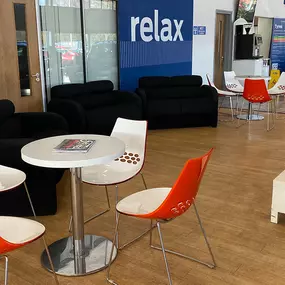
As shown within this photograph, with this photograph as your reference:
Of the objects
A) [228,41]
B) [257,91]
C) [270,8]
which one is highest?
[270,8]

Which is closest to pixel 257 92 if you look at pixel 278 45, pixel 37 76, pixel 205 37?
pixel 205 37

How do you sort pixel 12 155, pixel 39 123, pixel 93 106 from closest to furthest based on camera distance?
pixel 12 155 → pixel 39 123 → pixel 93 106

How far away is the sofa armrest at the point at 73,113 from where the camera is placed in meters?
5.61

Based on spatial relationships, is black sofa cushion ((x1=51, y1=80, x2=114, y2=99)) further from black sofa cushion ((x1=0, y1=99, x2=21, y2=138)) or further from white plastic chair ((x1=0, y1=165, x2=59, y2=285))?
white plastic chair ((x1=0, y1=165, x2=59, y2=285))

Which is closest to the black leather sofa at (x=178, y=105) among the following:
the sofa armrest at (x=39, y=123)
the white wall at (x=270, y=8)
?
the sofa armrest at (x=39, y=123)

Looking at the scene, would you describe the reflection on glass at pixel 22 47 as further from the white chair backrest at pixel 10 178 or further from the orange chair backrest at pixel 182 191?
the orange chair backrest at pixel 182 191

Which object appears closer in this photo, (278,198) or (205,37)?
(278,198)

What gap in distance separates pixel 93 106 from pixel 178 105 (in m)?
1.53

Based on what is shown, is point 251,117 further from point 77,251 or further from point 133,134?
point 77,251

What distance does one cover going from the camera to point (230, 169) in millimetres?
4672

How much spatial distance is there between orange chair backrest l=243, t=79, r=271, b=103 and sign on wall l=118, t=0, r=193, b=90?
7.41 ft

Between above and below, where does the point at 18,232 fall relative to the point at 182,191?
below

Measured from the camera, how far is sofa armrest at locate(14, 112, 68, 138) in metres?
4.61

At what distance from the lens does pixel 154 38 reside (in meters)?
8.22
